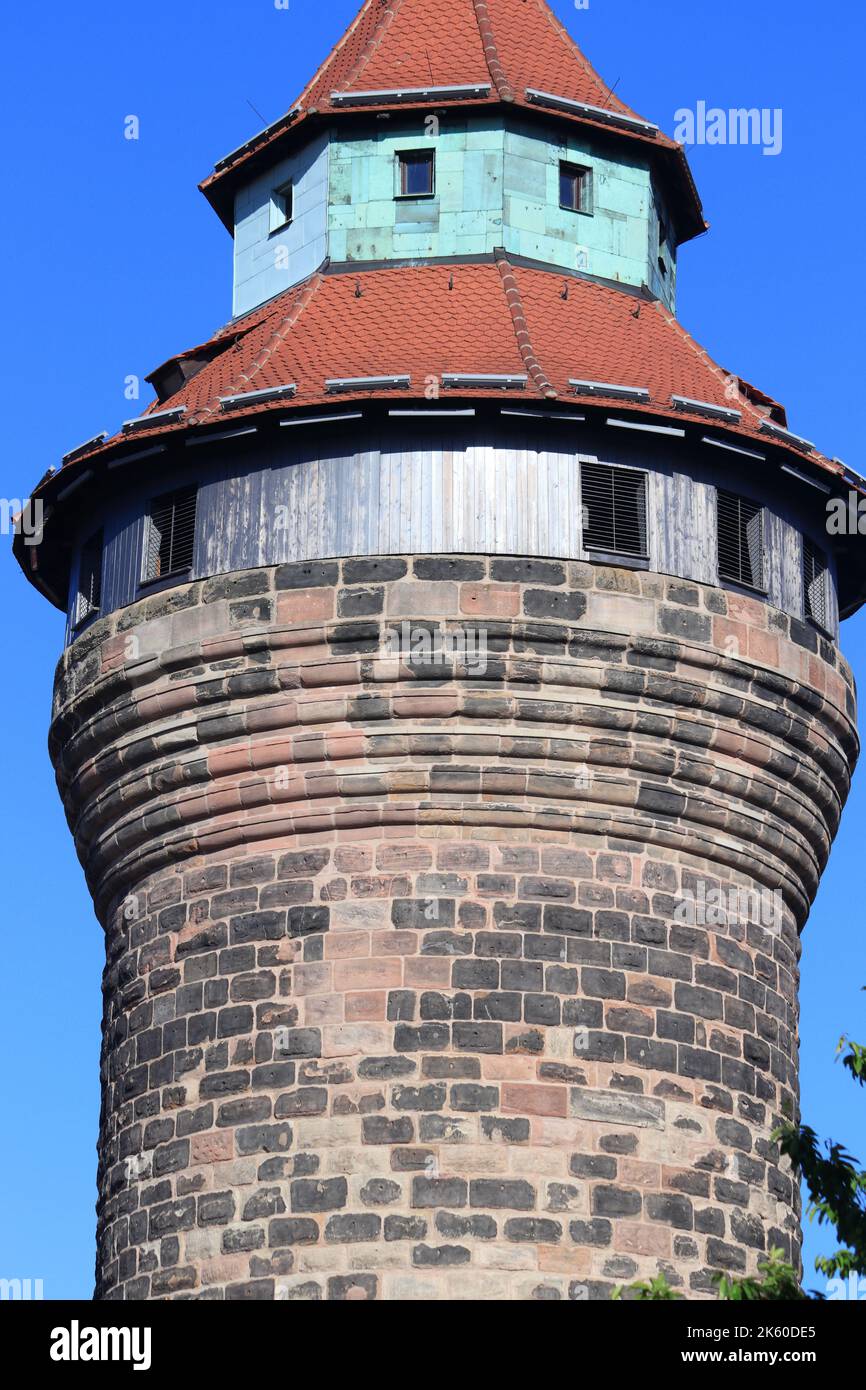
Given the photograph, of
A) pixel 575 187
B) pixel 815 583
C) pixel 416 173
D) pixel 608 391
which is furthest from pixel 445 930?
pixel 575 187

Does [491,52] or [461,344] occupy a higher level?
[491,52]

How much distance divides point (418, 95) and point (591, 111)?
115 centimetres

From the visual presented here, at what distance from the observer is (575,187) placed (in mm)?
21266

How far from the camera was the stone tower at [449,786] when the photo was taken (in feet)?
58.1

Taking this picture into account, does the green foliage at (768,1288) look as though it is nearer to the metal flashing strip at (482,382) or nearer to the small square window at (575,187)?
the metal flashing strip at (482,382)

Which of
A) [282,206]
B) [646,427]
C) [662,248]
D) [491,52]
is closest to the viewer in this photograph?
[646,427]

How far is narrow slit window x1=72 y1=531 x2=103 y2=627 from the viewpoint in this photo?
2014 cm

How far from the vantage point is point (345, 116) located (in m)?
21.1

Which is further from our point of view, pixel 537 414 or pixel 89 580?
pixel 89 580

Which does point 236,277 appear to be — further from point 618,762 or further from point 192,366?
point 618,762

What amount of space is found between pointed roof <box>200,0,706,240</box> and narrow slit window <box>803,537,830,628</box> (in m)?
3.14

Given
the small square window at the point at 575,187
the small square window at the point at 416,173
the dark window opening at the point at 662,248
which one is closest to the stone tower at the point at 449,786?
the small square window at the point at 416,173

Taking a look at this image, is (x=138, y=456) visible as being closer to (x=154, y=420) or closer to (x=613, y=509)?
(x=154, y=420)
